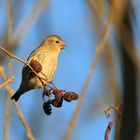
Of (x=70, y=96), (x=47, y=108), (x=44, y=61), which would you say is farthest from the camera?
(x=44, y=61)

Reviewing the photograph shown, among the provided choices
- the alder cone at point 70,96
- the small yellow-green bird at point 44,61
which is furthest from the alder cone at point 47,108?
the small yellow-green bird at point 44,61

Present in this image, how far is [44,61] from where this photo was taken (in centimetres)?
396

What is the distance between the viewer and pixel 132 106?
959mm

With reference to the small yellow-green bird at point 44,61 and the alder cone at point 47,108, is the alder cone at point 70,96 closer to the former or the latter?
the alder cone at point 47,108

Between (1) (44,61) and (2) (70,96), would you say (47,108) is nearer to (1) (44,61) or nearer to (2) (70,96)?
(2) (70,96)

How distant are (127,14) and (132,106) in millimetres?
343

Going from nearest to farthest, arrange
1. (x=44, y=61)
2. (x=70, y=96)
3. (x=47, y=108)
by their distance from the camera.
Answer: (x=70, y=96)
(x=47, y=108)
(x=44, y=61)

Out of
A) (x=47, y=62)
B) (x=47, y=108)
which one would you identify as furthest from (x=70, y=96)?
(x=47, y=62)

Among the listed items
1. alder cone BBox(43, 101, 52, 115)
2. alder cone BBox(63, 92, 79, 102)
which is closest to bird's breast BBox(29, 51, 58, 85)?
alder cone BBox(43, 101, 52, 115)

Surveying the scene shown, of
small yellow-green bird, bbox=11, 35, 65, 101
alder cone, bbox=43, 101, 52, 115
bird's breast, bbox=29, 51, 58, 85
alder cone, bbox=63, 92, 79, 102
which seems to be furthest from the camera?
bird's breast, bbox=29, 51, 58, 85

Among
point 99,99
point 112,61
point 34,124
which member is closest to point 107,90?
point 99,99

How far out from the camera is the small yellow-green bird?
140 inches

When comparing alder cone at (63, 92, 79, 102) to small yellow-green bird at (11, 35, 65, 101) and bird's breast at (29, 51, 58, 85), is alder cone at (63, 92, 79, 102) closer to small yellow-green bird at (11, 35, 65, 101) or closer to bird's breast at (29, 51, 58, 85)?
small yellow-green bird at (11, 35, 65, 101)

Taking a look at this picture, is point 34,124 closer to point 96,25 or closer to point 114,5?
point 96,25
